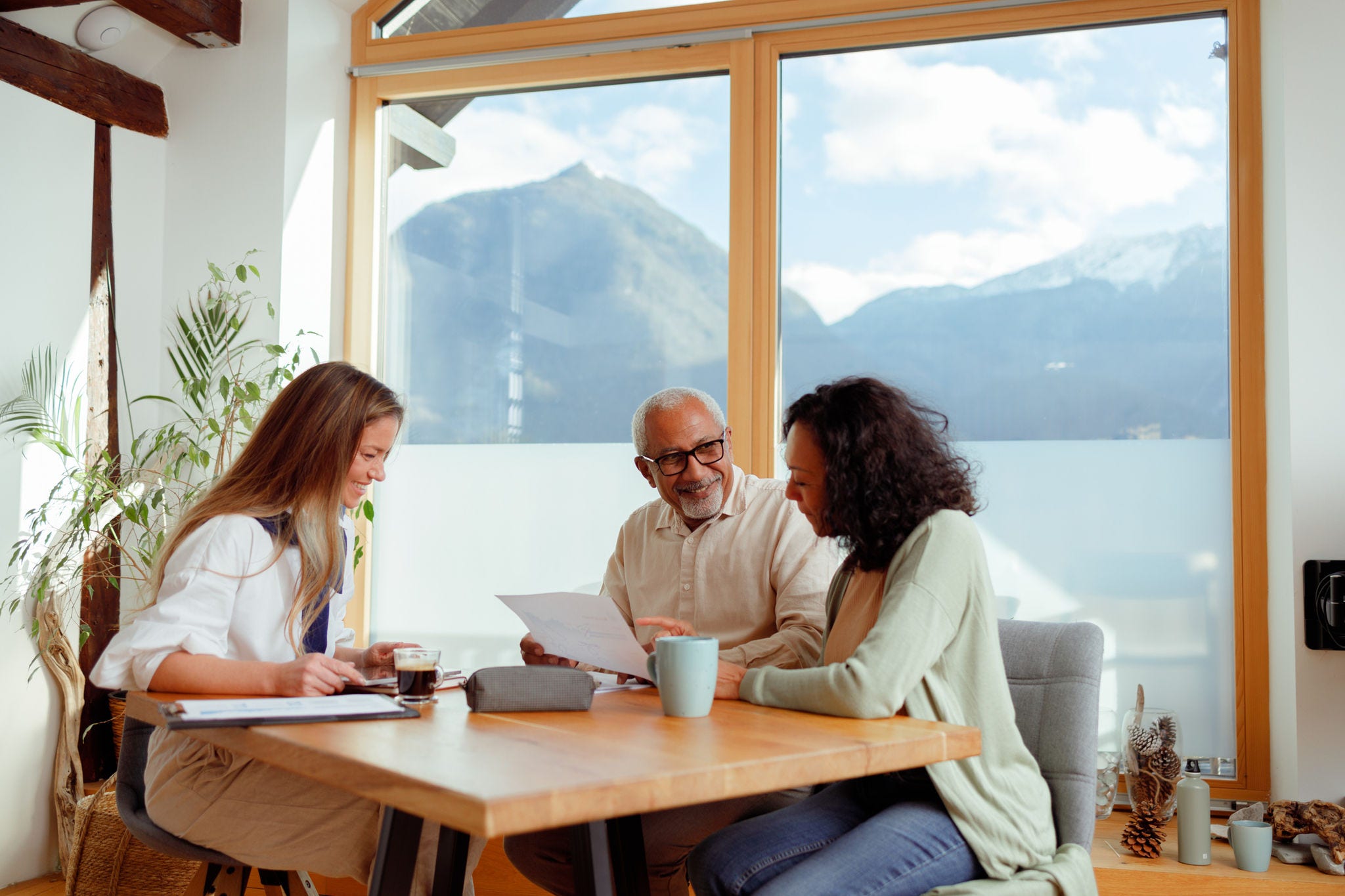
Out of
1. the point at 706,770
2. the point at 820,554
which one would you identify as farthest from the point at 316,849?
the point at 820,554

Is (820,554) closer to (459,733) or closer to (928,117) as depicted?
(459,733)

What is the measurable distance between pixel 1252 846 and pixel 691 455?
1.58 meters

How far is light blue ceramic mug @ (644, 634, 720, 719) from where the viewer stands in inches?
56.2

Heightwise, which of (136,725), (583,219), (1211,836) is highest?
(583,219)

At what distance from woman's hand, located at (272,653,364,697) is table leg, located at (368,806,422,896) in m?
0.23

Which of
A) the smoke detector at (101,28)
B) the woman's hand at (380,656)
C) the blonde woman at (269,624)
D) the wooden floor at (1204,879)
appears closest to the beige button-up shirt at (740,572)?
the woman's hand at (380,656)

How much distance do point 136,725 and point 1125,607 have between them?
96.5 inches

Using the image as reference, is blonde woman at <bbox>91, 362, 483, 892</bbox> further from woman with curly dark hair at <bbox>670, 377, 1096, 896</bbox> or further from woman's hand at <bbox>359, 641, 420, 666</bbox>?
woman with curly dark hair at <bbox>670, 377, 1096, 896</bbox>

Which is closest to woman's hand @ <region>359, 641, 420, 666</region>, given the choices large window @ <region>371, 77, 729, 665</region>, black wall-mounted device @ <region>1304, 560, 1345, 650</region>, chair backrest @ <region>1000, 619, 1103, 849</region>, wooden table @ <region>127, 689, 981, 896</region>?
wooden table @ <region>127, 689, 981, 896</region>

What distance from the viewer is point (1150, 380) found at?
3062 millimetres

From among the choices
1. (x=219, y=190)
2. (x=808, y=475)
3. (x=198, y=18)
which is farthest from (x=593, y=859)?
(x=198, y=18)

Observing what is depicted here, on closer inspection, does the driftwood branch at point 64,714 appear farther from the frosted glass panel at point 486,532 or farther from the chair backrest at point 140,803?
the chair backrest at point 140,803

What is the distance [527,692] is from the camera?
1.48 metres

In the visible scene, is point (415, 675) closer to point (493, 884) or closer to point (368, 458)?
point (368, 458)
